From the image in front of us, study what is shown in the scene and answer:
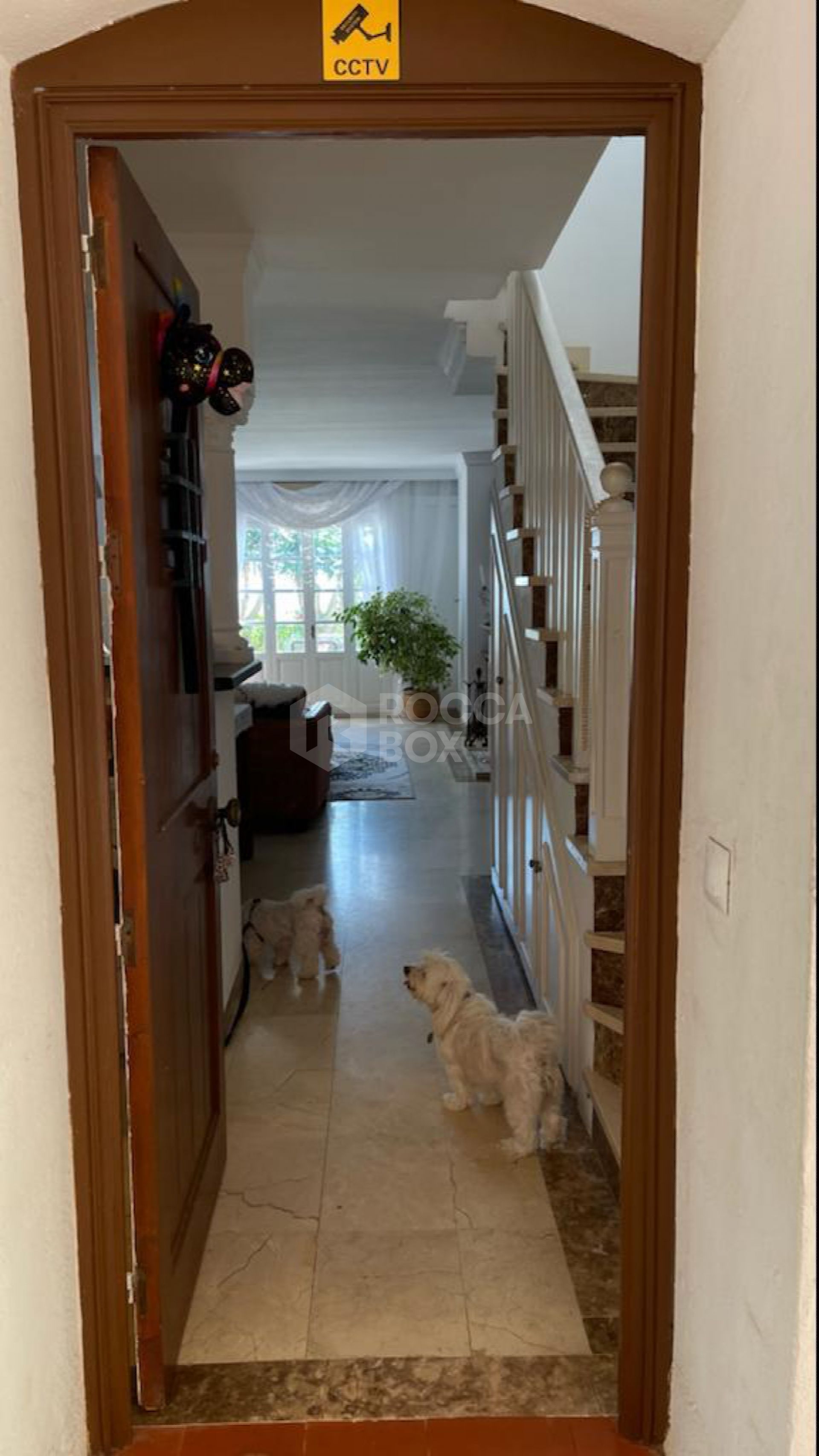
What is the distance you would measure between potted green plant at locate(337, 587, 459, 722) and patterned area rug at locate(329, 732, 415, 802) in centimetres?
82

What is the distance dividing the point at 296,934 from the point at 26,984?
2412mm

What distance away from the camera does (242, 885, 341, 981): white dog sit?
12.4ft

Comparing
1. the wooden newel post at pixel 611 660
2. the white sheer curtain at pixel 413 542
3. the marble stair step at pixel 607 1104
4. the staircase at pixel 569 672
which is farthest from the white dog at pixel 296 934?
the white sheer curtain at pixel 413 542

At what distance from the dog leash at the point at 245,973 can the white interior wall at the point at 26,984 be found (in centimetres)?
185

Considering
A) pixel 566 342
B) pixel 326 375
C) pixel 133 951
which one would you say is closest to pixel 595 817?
pixel 133 951

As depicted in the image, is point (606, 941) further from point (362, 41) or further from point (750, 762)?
point (362, 41)

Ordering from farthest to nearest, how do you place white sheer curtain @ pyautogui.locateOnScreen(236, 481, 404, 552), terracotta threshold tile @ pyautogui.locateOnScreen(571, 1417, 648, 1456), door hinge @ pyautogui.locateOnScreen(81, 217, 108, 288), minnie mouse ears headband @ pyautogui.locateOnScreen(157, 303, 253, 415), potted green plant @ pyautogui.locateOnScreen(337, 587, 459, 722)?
white sheer curtain @ pyautogui.locateOnScreen(236, 481, 404, 552) < potted green plant @ pyautogui.locateOnScreen(337, 587, 459, 722) < minnie mouse ears headband @ pyautogui.locateOnScreen(157, 303, 253, 415) < terracotta threshold tile @ pyautogui.locateOnScreen(571, 1417, 648, 1456) < door hinge @ pyautogui.locateOnScreen(81, 217, 108, 288)

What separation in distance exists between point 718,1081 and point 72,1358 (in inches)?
43.6

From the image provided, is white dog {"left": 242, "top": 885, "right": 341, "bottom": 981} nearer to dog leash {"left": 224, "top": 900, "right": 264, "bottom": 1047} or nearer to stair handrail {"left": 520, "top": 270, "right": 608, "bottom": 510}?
dog leash {"left": 224, "top": 900, "right": 264, "bottom": 1047}

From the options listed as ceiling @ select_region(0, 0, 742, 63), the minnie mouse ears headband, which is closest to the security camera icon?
ceiling @ select_region(0, 0, 742, 63)

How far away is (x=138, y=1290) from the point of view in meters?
1.73

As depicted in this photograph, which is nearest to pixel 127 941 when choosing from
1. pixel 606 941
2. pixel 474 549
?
pixel 606 941

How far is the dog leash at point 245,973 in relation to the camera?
3471 millimetres

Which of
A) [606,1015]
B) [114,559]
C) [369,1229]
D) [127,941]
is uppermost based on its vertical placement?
[114,559]
